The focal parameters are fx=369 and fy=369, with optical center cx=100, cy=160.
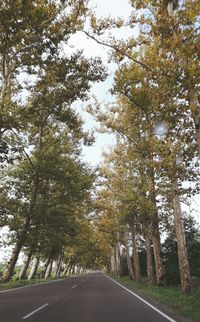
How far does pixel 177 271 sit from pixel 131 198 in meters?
9.91

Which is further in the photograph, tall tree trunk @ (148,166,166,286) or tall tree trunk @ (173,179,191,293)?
tall tree trunk @ (148,166,166,286)

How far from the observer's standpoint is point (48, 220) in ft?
93.5

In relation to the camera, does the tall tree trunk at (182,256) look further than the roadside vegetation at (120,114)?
Yes

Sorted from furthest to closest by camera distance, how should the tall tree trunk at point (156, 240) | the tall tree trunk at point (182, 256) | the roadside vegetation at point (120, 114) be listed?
the tall tree trunk at point (156, 240) < the tall tree trunk at point (182, 256) < the roadside vegetation at point (120, 114)

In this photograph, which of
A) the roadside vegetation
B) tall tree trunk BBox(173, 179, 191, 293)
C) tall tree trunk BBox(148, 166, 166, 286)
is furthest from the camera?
tall tree trunk BBox(148, 166, 166, 286)

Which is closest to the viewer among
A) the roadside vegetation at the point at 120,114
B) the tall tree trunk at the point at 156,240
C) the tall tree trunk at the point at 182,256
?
the roadside vegetation at the point at 120,114

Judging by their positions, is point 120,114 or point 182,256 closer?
point 182,256

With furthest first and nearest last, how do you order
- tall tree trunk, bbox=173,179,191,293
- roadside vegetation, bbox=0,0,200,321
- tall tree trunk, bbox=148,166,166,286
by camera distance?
1. tall tree trunk, bbox=148,166,166,286
2. tall tree trunk, bbox=173,179,191,293
3. roadside vegetation, bbox=0,0,200,321

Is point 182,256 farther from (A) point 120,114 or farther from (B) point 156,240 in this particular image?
(A) point 120,114

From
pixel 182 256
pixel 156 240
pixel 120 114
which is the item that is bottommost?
pixel 182 256

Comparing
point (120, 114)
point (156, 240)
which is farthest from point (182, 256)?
point (120, 114)

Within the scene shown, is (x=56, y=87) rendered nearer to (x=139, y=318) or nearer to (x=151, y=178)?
(x=151, y=178)

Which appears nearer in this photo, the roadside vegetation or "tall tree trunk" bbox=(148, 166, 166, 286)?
the roadside vegetation

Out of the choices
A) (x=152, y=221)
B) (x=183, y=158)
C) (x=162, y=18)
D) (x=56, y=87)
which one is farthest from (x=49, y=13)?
(x=152, y=221)
